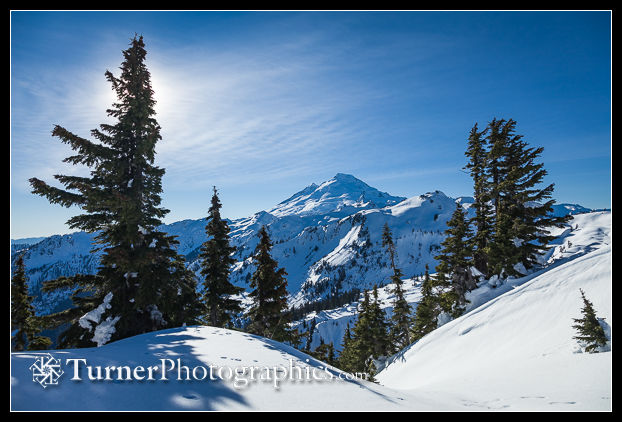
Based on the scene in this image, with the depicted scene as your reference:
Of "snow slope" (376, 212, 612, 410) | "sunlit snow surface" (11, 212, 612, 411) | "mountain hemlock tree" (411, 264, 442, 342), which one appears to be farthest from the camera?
"mountain hemlock tree" (411, 264, 442, 342)

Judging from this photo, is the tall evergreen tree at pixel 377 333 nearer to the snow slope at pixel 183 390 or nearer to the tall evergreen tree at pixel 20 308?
the snow slope at pixel 183 390

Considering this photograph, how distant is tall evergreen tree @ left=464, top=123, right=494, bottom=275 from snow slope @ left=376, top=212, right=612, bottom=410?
8896 mm

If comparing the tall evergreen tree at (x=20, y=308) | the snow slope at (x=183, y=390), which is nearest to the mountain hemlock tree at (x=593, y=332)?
the snow slope at (x=183, y=390)

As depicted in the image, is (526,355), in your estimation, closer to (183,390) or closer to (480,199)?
(183,390)

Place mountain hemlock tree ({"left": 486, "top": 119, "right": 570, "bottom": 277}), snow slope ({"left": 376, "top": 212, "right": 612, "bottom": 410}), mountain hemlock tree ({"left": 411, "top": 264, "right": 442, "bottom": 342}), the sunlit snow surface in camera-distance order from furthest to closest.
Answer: mountain hemlock tree ({"left": 411, "top": 264, "right": 442, "bottom": 342})
mountain hemlock tree ({"left": 486, "top": 119, "right": 570, "bottom": 277})
snow slope ({"left": 376, "top": 212, "right": 612, "bottom": 410})
the sunlit snow surface

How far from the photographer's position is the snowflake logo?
4.28 meters

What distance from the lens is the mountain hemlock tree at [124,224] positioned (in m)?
11.2

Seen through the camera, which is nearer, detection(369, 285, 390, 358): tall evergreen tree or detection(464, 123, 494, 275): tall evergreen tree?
detection(464, 123, 494, 275): tall evergreen tree

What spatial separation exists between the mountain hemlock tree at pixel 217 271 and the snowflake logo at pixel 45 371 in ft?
53.4

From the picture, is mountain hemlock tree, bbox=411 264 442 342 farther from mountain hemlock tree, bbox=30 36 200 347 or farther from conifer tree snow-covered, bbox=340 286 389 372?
mountain hemlock tree, bbox=30 36 200 347

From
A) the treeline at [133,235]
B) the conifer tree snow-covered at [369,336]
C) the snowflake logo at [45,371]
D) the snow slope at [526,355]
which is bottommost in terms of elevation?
the conifer tree snow-covered at [369,336]

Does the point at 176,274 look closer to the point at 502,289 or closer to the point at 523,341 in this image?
the point at 523,341

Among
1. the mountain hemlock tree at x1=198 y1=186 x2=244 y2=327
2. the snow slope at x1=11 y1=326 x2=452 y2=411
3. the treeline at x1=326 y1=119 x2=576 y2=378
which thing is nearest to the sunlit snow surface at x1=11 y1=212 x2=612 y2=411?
the snow slope at x1=11 y1=326 x2=452 y2=411
